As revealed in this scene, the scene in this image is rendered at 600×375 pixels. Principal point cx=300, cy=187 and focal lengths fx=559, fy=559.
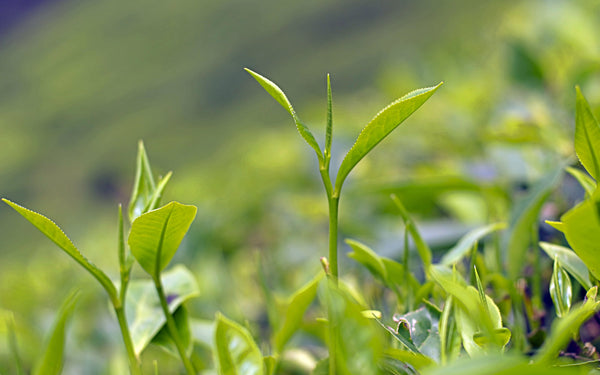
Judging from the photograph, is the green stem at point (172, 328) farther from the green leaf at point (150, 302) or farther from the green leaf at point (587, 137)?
the green leaf at point (587, 137)

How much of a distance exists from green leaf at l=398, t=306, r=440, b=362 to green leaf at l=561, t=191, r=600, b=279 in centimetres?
10

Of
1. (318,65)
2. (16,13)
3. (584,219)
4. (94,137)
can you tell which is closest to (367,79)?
(318,65)

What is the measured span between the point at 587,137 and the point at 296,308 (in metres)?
0.25

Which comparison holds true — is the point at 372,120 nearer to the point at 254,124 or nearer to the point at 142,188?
the point at 142,188

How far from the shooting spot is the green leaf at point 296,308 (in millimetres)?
444

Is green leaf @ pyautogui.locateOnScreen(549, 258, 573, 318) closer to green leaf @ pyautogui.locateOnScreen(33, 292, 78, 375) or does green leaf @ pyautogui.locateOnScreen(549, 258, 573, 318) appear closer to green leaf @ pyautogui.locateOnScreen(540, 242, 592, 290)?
green leaf @ pyautogui.locateOnScreen(540, 242, 592, 290)

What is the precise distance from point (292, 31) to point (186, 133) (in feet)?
5.14

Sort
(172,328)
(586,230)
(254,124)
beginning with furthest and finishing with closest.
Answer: (254,124) → (172,328) → (586,230)

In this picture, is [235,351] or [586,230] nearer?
[586,230]

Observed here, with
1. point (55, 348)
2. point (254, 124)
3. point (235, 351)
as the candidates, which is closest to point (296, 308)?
point (235, 351)

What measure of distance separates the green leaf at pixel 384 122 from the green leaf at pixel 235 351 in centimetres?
16

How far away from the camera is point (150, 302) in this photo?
49 centimetres

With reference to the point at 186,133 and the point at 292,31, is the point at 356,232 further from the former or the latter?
the point at 292,31

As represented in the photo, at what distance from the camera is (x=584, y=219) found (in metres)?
0.30
